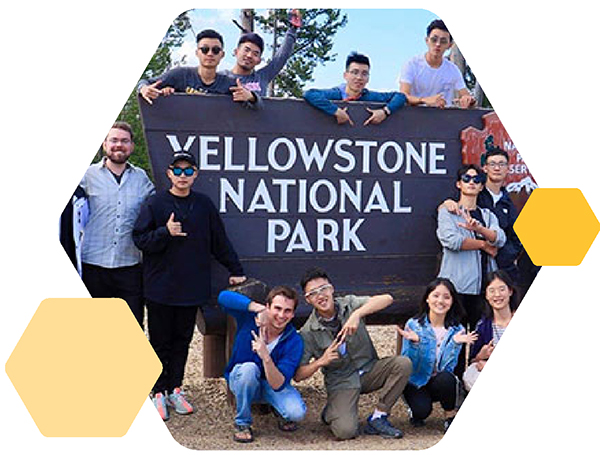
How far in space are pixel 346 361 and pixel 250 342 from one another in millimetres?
388

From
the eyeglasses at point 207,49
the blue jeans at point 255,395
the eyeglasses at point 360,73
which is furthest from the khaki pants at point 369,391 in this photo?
the eyeglasses at point 207,49

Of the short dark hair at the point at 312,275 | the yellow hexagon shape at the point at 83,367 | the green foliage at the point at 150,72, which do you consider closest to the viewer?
the yellow hexagon shape at the point at 83,367

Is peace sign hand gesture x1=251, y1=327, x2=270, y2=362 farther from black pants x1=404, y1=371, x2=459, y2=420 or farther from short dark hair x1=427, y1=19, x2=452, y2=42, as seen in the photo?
short dark hair x1=427, y1=19, x2=452, y2=42

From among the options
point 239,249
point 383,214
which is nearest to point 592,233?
point 383,214

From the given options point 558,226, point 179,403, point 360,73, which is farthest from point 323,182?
point 179,403

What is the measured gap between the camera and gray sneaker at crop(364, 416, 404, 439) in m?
3.94

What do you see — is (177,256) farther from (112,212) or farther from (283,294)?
(283,294)

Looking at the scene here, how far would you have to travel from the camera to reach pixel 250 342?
378 cm

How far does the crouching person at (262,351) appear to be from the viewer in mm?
3773

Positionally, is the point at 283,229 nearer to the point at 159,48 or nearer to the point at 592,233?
the point at 159,48

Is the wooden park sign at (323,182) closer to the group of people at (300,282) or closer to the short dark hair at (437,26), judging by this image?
the group of people at (300,282)

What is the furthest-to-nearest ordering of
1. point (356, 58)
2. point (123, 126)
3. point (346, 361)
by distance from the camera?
point (346, 361) < point (356, 58) < point (123, 126)

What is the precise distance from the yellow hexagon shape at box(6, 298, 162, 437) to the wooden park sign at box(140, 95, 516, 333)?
47 cm

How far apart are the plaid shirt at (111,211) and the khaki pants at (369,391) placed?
97cm
